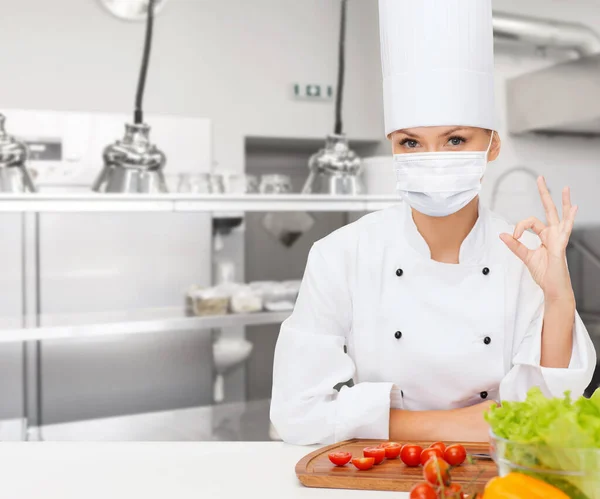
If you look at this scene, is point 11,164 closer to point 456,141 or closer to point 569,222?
point 456,141

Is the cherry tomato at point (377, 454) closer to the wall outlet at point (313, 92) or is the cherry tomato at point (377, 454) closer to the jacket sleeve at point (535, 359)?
the jacket sleeve at point (535, 359)

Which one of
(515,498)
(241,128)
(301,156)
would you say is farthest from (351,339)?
(301,156)

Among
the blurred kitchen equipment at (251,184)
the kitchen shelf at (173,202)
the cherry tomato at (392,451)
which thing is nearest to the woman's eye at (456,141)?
the cherry tomato at (392,451)

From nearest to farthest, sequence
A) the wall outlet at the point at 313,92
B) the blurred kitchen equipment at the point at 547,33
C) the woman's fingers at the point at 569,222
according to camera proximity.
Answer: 1. the woman's fingers at the point at 569,222
2. the blurred kitchen equipment at the point at 547,33
3. the wall outlet at the point at 313,92

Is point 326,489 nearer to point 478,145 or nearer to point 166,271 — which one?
point 478,145

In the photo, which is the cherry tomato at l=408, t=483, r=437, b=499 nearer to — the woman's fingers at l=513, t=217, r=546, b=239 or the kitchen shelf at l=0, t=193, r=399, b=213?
the woman's fingers at l=513, t=217, r=546, b=239

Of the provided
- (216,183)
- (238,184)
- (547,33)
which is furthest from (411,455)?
(547,33)

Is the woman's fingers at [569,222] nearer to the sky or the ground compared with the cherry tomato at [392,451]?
nearer to the sky

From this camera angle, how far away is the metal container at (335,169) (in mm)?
2395

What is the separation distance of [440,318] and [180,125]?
2200mm

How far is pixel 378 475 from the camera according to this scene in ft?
2.98

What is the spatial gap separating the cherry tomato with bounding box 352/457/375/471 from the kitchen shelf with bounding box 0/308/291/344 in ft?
4.45

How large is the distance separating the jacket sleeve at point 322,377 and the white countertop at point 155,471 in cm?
6

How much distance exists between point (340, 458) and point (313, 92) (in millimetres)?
2952
